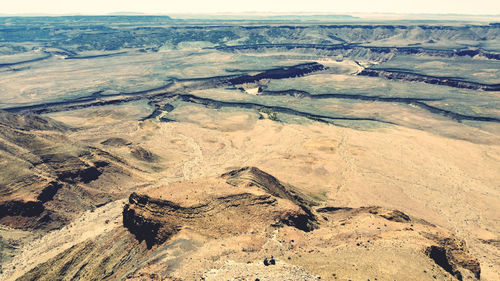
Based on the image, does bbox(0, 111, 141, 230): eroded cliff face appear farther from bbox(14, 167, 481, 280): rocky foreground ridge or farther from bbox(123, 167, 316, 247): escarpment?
bbox(123, 167, 316, 247): escarpment

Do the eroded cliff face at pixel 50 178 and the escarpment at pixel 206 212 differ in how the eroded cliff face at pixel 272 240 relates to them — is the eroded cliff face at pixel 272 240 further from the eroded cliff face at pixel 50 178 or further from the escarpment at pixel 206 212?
the eroded cliff face at pixel 50 178

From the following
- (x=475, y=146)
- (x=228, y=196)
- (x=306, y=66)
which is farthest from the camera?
(x=306, y=66)

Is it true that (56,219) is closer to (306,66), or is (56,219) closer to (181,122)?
(181,122)

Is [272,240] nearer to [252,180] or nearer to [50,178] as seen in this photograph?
[252,180]

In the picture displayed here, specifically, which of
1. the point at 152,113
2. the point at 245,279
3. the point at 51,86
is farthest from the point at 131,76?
the point at 245,279

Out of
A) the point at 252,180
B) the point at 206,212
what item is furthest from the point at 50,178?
the point at 252,180

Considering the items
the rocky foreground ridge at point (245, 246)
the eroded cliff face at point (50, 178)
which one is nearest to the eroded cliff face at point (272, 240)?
the rocky foreground ridge at point (245, 246)

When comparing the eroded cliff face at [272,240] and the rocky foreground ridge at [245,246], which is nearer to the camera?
the eroded cliff face at [272,240]

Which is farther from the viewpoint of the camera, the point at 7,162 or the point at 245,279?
→ the point at 7,162
